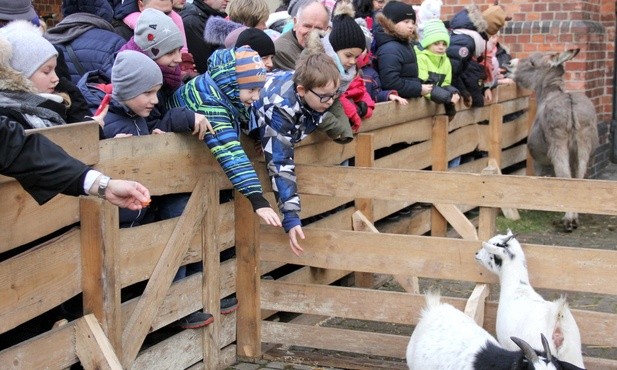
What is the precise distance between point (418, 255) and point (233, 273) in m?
1.19

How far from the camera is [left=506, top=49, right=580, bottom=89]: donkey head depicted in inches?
444

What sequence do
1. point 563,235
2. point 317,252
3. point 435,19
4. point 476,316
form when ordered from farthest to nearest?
point 563,235 → point 435,19 → point 317,252 → point 476,316

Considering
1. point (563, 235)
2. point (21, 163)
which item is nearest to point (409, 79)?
point (563, 235)

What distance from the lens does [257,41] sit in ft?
20.0

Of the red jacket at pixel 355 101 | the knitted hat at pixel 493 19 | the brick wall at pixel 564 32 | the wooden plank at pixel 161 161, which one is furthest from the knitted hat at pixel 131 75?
the brick wall at pixel 564 32

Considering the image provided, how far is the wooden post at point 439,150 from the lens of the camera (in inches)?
354

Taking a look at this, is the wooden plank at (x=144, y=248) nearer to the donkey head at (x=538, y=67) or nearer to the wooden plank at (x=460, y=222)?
the wooden plank at (x=460, y=222)

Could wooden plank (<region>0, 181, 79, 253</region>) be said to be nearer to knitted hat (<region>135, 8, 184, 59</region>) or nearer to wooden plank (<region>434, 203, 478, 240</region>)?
knitted hat (<region>135, 8, 184, 59</region>)

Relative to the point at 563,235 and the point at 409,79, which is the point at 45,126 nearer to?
the point at 409,79

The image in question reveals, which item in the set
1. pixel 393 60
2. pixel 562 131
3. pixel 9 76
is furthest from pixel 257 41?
pixel 562 131

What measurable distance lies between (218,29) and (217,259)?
170cm

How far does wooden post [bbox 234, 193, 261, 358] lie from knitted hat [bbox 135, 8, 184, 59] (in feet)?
3.52

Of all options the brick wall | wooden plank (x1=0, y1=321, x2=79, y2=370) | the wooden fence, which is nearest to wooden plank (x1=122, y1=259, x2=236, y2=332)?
the wooden fence

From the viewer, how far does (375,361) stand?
20.3 ft
